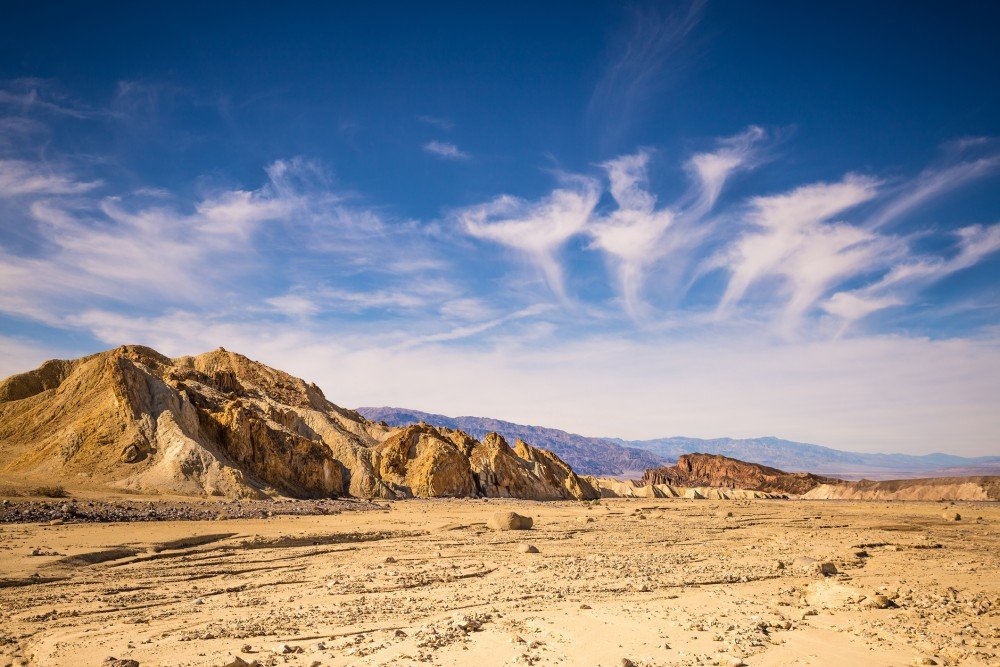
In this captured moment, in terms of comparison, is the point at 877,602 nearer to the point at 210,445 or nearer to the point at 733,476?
the point at 210,445

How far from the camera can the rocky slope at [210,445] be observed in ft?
109

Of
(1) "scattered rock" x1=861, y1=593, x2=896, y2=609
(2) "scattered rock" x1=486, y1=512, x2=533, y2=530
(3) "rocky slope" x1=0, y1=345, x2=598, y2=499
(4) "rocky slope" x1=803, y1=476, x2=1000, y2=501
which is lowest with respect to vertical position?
(4) "rocky slope" x1=803, y1=476, x2=1000, y2=501

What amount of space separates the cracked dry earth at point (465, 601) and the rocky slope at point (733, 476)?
9606 centimetres

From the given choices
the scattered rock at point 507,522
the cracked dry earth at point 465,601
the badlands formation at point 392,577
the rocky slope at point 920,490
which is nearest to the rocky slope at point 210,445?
→ the badlands formation at point 392,577

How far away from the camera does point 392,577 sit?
12805mm

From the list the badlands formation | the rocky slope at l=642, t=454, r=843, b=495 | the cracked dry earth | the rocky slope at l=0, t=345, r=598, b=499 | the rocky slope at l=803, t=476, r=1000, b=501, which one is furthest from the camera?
the rocky slope at l=642, t=454, r=843, b=495

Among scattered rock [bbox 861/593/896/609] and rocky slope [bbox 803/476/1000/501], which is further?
rocky slope [bbox 803/476/1000/501]

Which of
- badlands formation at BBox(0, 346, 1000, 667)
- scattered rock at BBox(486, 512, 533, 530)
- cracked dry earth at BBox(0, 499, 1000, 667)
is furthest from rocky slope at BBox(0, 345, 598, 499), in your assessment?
scattered rock at BBox(486, 512, 533, 530)

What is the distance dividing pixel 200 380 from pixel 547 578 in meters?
50.9

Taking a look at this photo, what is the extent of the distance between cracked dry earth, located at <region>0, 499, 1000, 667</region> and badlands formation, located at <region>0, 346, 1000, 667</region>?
6 centimetres

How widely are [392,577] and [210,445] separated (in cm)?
3112

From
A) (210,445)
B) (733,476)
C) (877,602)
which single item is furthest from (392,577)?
(733,476)

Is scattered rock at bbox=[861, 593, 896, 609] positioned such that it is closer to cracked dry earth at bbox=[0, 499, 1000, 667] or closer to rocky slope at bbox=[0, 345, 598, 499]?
cracked dry earth at bbox=[0, 499, 1000, 667]

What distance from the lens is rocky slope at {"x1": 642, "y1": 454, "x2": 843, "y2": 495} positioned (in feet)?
351
